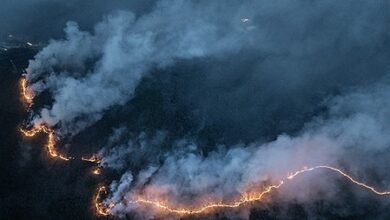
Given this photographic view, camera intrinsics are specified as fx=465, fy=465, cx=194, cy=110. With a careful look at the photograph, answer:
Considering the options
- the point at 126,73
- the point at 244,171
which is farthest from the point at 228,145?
the point at 126,73

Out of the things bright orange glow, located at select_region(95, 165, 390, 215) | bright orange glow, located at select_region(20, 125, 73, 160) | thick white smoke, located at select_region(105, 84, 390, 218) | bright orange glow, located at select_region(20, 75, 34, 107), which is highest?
bright orange glow, located at select_region(20, 75, 34, 107)

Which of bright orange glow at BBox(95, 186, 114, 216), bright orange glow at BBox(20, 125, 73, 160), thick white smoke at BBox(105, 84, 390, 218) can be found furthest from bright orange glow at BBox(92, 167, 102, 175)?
bright orange glow at BBox(20, 125, 73, 160)

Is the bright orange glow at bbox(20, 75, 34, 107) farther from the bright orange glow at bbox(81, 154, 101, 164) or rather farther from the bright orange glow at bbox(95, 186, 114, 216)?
the bright orange glow at bbox(95, 186, 114, 216)

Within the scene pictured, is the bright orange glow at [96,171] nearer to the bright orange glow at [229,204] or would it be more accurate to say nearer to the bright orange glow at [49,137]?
the bright orange glow at [49,137]

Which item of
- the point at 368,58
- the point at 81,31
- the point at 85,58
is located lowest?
the point at 368,58

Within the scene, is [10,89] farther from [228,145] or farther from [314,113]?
[314,113]

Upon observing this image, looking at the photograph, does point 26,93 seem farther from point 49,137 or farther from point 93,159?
point 93,159
